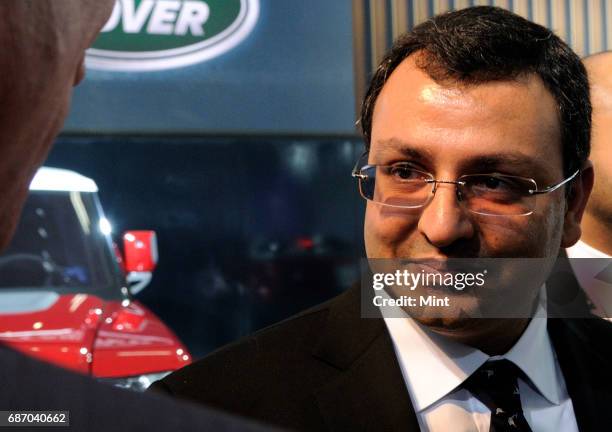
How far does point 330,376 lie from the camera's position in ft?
3.00

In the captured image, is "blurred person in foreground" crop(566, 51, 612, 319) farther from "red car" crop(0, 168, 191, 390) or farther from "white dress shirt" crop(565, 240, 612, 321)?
"red car" crop(0, 168, 191, 390)

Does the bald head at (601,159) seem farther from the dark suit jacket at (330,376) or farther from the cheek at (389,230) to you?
the cheek at (389,230)

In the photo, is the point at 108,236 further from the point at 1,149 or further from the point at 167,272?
the point at 1,149

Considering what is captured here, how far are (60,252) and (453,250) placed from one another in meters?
1.66

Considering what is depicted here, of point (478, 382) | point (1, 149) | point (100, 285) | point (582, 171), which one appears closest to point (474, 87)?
point (582, 171)

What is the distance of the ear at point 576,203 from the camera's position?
103 centimetres

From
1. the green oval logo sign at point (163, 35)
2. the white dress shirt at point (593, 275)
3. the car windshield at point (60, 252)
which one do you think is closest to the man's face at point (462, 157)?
the white dress shirt at point (593, 275)

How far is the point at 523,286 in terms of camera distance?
0.94 metres

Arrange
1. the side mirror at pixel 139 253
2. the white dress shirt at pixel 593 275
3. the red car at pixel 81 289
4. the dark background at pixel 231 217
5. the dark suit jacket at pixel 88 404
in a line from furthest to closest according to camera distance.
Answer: the dark background at pixel 231 217 → the side mirror at pixel 139 253 → the red car at pixel 81 289 → the white dress shirt at pixel 593 275 → the dark suit jacket at pixel 88 404

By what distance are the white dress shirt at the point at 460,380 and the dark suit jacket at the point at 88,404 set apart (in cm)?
66

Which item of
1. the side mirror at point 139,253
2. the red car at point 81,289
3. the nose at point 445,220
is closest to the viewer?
the nose at point 445,220

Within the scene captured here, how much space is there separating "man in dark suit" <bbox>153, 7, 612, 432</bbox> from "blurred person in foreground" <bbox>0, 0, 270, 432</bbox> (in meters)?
0.59

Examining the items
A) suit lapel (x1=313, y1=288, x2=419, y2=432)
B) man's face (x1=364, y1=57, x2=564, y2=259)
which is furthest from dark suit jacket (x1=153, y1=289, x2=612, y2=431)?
man's face (x1=364, y1=57, x2=564, y2=259)

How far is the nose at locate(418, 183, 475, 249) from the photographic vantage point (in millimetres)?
863
